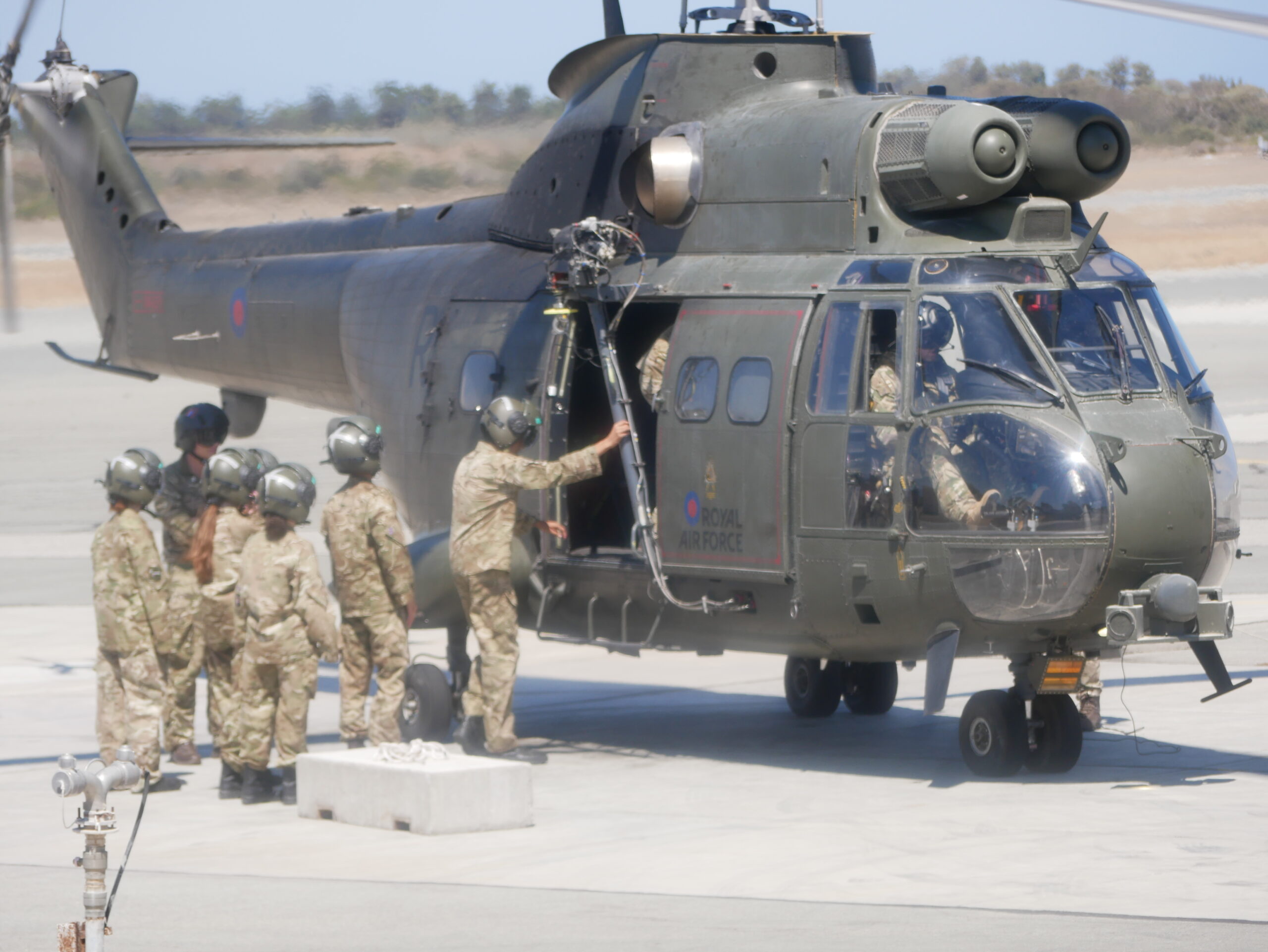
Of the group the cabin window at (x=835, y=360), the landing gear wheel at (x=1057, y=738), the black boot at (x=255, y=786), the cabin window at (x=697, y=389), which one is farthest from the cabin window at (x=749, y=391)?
the black boot at (x=255, y=786)

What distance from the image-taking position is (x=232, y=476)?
10.8 metres

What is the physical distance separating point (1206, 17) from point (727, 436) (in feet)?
14.0

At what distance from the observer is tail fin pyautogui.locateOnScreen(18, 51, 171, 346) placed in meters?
17.1

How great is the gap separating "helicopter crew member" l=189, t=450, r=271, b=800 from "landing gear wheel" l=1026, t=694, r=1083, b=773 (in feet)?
14.1

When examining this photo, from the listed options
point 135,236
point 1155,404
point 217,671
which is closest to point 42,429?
point 135,236

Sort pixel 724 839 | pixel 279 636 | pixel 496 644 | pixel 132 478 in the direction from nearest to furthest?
pixel 724 839 → pixel 279 636 → pixel 132 478 → pixel 496 644

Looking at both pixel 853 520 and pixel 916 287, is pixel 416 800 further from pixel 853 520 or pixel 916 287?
pixel 916 287

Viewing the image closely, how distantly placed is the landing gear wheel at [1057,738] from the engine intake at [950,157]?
103 inches

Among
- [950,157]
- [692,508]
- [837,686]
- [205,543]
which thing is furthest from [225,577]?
[950,157]

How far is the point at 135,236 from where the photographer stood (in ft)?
55.7

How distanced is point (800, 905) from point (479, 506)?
394cm

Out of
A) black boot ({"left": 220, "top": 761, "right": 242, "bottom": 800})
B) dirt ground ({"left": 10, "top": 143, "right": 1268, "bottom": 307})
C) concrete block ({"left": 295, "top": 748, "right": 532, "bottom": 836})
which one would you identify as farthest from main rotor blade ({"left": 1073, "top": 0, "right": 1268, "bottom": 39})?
dirt ground ({"left": 10, "top": 143, "right": 1268, "bottom": 307})

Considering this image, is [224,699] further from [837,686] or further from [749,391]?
[837,686]

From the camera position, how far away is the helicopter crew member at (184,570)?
11.3 m
